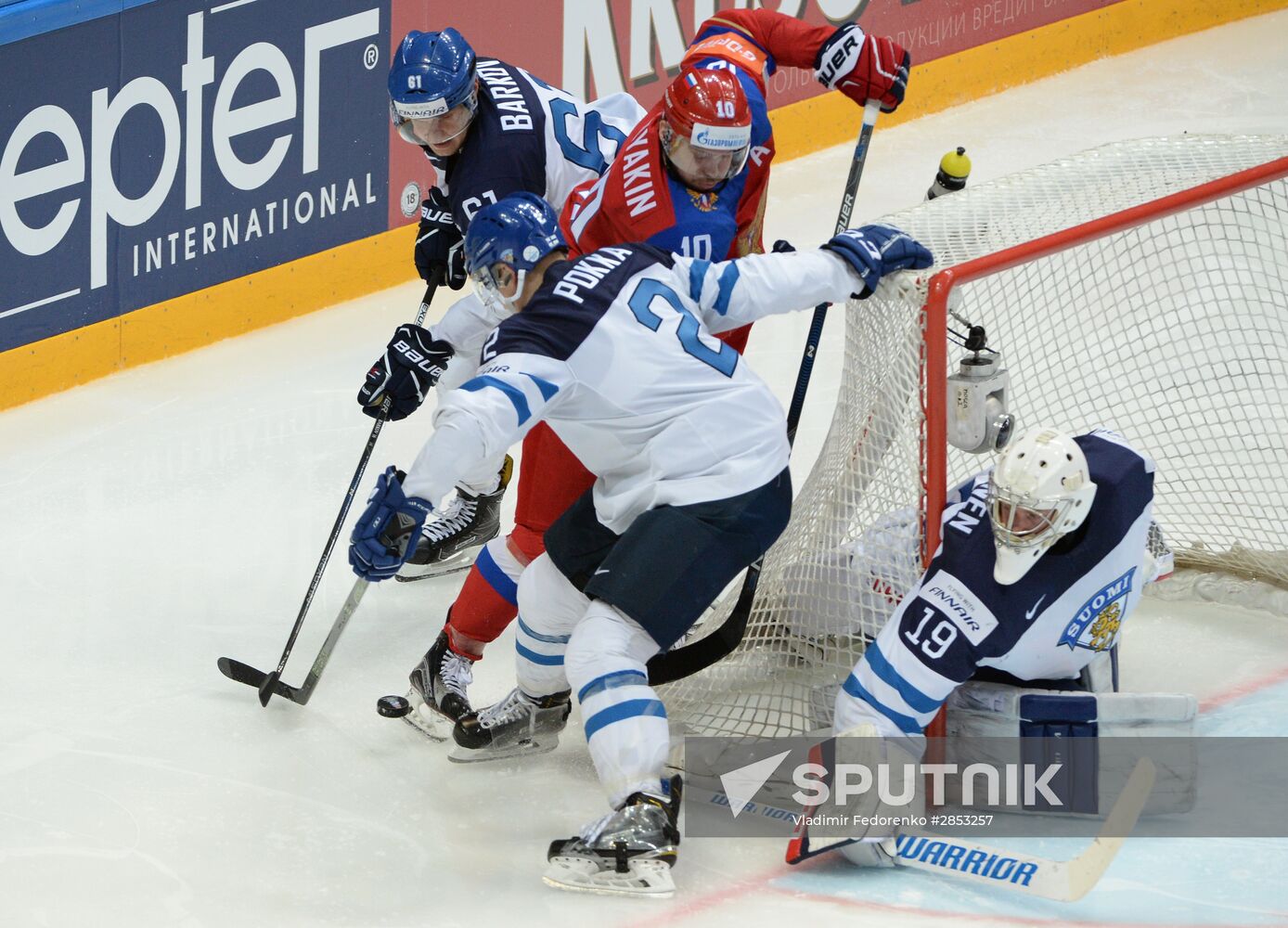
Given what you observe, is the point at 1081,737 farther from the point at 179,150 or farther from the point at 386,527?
the point at 179,150

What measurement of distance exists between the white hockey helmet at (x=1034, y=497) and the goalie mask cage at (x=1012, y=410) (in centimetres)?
20

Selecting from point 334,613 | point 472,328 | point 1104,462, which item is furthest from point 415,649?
point 1104,462

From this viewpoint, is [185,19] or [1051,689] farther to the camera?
[185,19]

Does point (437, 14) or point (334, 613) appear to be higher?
point (437, 14)

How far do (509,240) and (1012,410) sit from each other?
1.59 m

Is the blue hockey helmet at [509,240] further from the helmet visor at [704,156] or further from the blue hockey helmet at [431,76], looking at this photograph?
the blue hockey helmet at [431,76]

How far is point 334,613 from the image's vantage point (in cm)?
446

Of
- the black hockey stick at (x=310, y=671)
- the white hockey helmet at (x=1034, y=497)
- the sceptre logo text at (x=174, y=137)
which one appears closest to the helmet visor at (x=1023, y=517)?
the white hockey helmet at (x=1034, y=497)

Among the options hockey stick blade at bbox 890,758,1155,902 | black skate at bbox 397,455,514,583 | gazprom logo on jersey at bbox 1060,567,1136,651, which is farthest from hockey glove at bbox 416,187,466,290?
hockey stick blade at bbox 890,758,1155,902

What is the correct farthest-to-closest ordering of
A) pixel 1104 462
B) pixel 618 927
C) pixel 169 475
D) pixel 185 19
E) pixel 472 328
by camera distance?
pixel 185 19 → pixel 169 475 → pixel 472 328 → pixel 1104 462 → pixel 618 927

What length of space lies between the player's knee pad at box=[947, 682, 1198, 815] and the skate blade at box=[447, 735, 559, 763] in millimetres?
783

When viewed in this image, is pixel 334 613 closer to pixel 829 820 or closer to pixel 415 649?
pixel 415 649

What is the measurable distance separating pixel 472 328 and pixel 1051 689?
1506 millimetres

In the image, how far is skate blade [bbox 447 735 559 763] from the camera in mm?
3816
